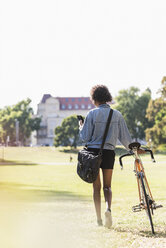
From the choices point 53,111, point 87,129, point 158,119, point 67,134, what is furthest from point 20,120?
point 87,129

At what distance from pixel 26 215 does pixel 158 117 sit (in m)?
30.0

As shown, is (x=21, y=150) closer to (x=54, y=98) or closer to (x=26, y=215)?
(x=54, y=98)

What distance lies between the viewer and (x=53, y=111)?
2456 inches

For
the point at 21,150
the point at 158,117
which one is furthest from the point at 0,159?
the point at 158,117

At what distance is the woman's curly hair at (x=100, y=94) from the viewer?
15.0 feet

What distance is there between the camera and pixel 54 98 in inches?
2598

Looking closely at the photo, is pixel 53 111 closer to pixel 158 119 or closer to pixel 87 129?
pixel 158 119

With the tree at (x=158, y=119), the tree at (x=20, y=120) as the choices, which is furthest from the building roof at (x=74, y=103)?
the tree at (x=158, y=119)

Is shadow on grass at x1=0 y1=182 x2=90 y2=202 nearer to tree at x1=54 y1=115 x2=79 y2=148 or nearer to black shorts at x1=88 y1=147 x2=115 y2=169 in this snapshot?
black shorts at x1=88 y1=147 x2=115 y2=169

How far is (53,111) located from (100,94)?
190 ft

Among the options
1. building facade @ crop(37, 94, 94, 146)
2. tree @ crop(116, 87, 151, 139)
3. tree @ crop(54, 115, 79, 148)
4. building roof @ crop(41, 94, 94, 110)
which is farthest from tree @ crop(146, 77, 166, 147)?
building roof @ crop(41, 94, 94, 110)

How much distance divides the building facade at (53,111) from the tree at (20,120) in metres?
1.74

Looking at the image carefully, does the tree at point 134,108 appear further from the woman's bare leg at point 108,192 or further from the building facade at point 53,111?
the woman's bare leg at point 108,192

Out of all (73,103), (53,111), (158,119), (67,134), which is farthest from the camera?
(73,103)
